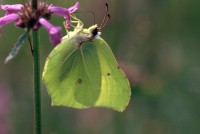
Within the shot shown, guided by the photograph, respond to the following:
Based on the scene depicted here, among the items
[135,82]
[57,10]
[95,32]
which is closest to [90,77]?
[95,32]

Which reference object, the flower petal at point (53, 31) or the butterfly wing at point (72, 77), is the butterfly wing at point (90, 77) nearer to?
the butterfly wing at point (72, 77)

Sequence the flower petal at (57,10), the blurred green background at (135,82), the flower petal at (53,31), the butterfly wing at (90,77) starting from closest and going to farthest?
the flower petal at (53,31)
the flower petal at (57,10)
the butterfly wing at (90,77)
the blurred green background at (135,82)

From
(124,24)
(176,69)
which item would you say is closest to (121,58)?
(124,24)

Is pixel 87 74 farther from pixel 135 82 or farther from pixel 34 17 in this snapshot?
pixel 135 82

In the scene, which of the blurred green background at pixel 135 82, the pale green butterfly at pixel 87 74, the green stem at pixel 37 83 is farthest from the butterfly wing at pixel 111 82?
the blurred green background at pixel 135 82

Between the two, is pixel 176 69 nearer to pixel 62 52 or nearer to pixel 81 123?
pixel 81 123
